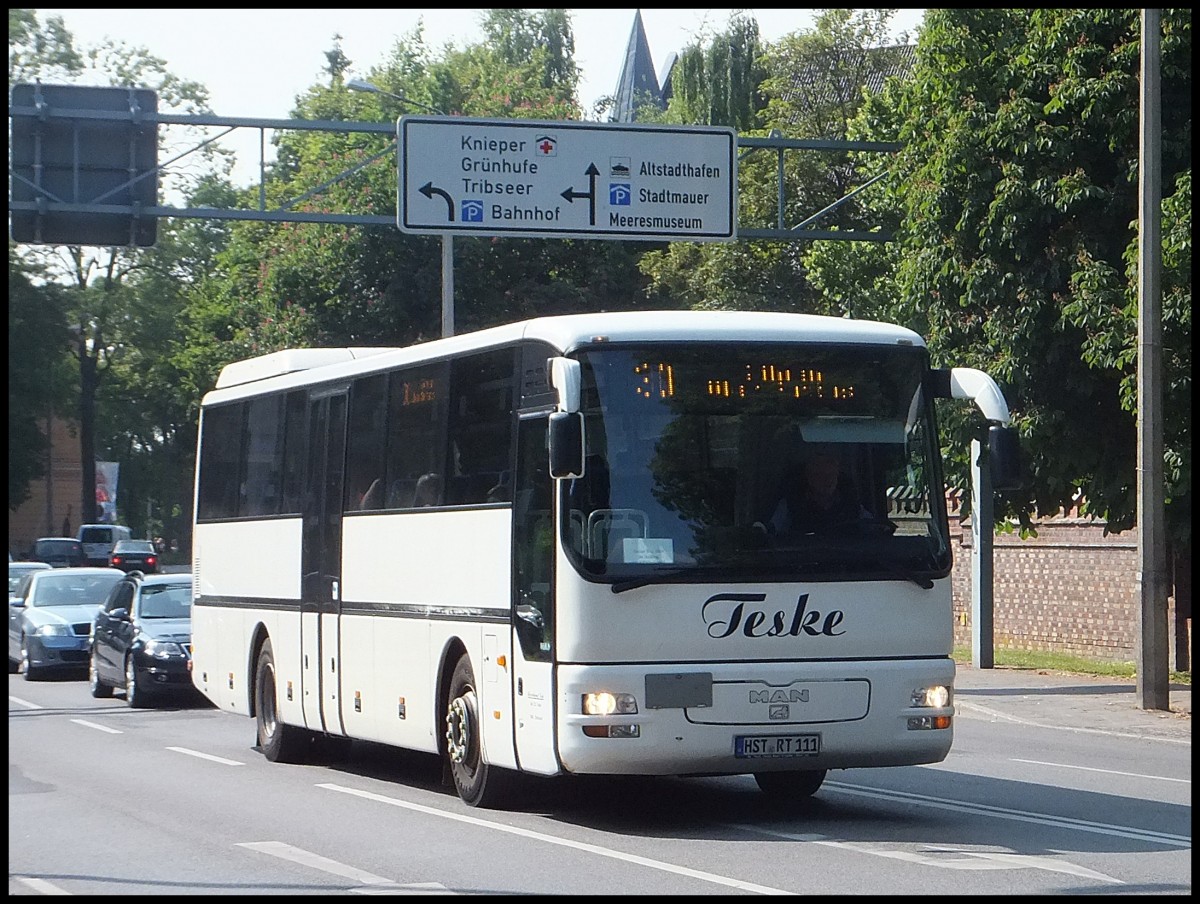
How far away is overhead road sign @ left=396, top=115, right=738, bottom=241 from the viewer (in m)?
24.2

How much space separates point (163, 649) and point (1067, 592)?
47.6 ft

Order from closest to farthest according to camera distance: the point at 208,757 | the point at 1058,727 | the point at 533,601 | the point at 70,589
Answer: the point at 533,601
the point at 208,757
the point at 1058,727
the point at 70,589

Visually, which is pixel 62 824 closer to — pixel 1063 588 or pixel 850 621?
pixel 850 621

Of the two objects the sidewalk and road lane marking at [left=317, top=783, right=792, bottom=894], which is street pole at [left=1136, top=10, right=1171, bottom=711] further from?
road lane marking at [left=317, top=783, right=792, bottom=894]

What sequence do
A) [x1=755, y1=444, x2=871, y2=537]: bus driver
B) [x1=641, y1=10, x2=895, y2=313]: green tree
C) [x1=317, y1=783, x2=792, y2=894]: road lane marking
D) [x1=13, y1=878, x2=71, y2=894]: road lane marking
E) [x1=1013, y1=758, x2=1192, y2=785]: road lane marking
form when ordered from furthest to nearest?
1. [x1=641, y1=10, x2=895, y2=313]: green tree
2. [x1=1013, y1=758, x2=1192, y2=785]: road lane marking
3. [x1=755, y1=444, x2=871, y2=537]: bus driver
4. [x1=317, y1=783, x2=792, y2=894]: road lane marking
5. [x1=13, y1=878, x2=71, y2=894]: road lane marking

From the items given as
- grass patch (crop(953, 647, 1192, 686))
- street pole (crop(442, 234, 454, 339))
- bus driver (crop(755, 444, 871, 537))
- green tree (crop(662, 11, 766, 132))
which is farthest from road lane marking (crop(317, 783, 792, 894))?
green tree (crop(662, 11, 766, 132))

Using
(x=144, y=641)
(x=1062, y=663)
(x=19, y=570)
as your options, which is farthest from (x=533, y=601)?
(x=19, y=570)

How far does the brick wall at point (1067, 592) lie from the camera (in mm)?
29875

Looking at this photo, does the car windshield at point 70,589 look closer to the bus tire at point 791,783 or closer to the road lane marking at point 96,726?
the road lane marking at point 96,726

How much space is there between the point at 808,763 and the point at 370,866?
2.82m

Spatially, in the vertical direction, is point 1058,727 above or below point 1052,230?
below

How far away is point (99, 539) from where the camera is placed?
75.5m

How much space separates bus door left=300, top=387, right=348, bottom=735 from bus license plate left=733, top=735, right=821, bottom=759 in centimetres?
483

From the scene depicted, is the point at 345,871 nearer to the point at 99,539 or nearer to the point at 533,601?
the point at 533,601
